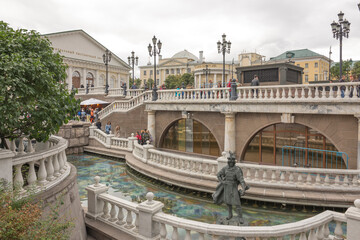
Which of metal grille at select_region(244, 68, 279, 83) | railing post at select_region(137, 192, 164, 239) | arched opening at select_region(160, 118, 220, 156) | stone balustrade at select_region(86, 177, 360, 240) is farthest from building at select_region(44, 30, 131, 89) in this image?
railing post at select_region(137, 192, 164, 239)

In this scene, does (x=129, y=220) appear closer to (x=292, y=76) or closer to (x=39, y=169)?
(x=39, y=169)

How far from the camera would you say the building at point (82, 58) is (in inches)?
1688

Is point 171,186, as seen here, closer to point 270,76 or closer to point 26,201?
point 26,201

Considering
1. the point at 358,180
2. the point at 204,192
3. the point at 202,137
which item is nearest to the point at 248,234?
the point at 204,192

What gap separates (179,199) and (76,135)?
11.7 metres

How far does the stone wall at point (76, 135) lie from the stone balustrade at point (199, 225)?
13.5 meters

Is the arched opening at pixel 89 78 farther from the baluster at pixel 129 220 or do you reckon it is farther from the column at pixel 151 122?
the baluster at pixel 129 220

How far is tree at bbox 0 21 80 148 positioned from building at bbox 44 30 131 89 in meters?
38.1

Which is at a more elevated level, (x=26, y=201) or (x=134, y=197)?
(x=26, y=201)

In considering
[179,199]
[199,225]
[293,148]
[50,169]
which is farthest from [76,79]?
[199,225]

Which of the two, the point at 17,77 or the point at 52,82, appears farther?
the point at 52,82

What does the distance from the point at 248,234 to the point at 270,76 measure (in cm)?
1526

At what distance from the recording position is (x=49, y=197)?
5.59 meters

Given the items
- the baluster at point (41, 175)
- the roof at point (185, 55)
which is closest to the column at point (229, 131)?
the baluster at point (41, 175)
